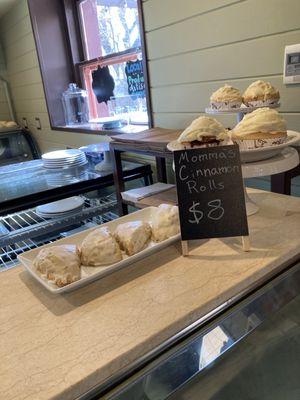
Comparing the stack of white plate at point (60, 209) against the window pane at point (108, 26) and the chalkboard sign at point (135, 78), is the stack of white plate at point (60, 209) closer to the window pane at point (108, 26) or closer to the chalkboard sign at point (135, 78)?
the chalkboard sign at point (135, 78)

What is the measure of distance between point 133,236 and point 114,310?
18 centimetres

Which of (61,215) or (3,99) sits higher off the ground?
(3,99)

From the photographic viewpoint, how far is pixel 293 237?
0.76 metres

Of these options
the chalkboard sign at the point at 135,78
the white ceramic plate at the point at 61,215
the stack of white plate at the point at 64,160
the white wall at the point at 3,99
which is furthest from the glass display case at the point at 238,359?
the white wall at the point at 3,99

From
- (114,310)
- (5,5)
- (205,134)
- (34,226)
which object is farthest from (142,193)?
(5,5)

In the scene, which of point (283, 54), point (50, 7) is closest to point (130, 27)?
point (50, 7)

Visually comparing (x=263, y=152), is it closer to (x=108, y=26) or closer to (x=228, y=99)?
(x=228, y=99)

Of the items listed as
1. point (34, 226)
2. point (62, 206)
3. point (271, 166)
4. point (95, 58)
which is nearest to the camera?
point (271, 166)

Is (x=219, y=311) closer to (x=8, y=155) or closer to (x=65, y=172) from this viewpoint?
(x=65, y=172)

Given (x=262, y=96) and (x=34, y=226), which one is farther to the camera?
(x=34, y=226)

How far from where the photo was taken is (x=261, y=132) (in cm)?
82

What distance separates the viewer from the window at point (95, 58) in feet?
8.08

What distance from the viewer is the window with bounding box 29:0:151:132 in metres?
2.46

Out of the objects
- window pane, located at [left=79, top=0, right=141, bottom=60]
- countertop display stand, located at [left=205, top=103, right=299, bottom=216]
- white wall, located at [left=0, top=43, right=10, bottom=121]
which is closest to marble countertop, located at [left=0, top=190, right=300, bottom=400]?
countertop display stand, located at [left=205, top=103, right=299, bottom=216]
